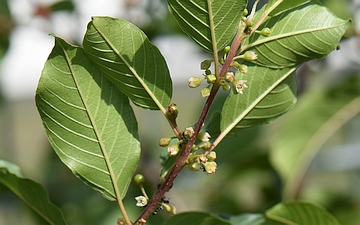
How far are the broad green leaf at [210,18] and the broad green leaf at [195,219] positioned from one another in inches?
7.1

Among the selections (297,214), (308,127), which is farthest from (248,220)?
(308,127)

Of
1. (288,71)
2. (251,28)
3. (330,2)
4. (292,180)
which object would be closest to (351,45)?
(330,2)

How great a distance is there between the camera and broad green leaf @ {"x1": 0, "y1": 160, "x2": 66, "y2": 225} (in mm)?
573

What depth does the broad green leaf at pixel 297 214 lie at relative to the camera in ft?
2.31

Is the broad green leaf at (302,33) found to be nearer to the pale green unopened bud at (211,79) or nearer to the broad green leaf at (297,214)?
the pale green unopened bud at (211,79)

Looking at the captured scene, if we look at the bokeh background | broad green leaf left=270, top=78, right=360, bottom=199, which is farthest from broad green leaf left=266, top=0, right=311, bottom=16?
broad green leaf left=270, top=78, right=360, bottom=199

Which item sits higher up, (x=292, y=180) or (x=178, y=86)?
(x=292, y=180)

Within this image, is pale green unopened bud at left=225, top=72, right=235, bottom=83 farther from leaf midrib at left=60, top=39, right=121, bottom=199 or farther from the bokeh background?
the bokeh background

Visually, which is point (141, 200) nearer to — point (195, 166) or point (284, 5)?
point (195, 166)

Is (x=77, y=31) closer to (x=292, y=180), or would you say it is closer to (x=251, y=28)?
(x=292, y=180)

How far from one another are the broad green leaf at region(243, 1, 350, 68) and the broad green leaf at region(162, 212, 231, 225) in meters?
0.18

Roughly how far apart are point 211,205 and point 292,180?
48 centimetres

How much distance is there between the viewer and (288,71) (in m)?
0.58

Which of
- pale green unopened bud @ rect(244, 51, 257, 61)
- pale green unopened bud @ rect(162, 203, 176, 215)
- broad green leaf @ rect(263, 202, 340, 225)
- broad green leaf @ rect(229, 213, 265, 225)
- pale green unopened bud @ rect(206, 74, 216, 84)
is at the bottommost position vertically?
broad green leaf @ rect(263, 202, 340, 225)
